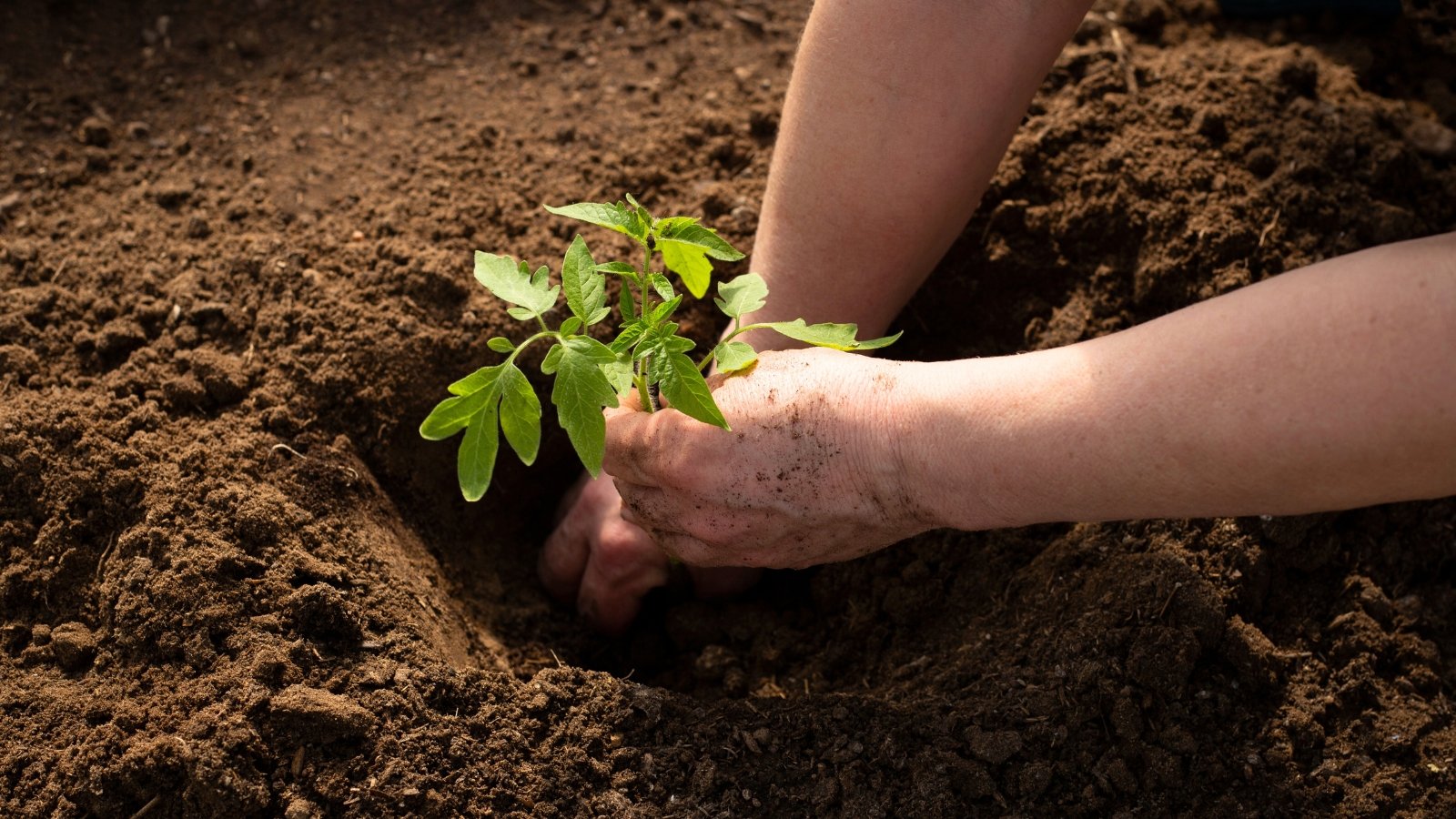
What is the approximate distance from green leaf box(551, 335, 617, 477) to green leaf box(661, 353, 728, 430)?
89 millimetres

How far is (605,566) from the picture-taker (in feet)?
8.02

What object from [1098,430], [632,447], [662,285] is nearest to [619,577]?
[632,447]

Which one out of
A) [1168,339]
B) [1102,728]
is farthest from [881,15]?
[1102,728]

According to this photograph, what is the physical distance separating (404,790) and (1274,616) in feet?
5.06

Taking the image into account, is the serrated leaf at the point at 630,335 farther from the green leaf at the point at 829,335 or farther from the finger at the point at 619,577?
the finger at the point at 619,577

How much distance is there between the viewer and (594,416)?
1640 mm

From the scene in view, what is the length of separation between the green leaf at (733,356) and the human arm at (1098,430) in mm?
98

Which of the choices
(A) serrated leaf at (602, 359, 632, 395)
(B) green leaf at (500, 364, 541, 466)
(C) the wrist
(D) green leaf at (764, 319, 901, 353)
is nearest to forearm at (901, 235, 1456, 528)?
(C) the wrist

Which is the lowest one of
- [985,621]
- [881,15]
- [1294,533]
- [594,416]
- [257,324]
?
[985,621]

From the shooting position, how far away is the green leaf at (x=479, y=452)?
5.42 feet

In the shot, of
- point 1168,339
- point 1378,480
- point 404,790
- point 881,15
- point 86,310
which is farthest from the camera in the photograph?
point 86,310

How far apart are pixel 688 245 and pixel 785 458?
0.38 meters

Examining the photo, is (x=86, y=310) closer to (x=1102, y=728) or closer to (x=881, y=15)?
(x=881, y=15)

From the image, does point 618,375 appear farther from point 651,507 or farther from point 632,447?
point 651,507
